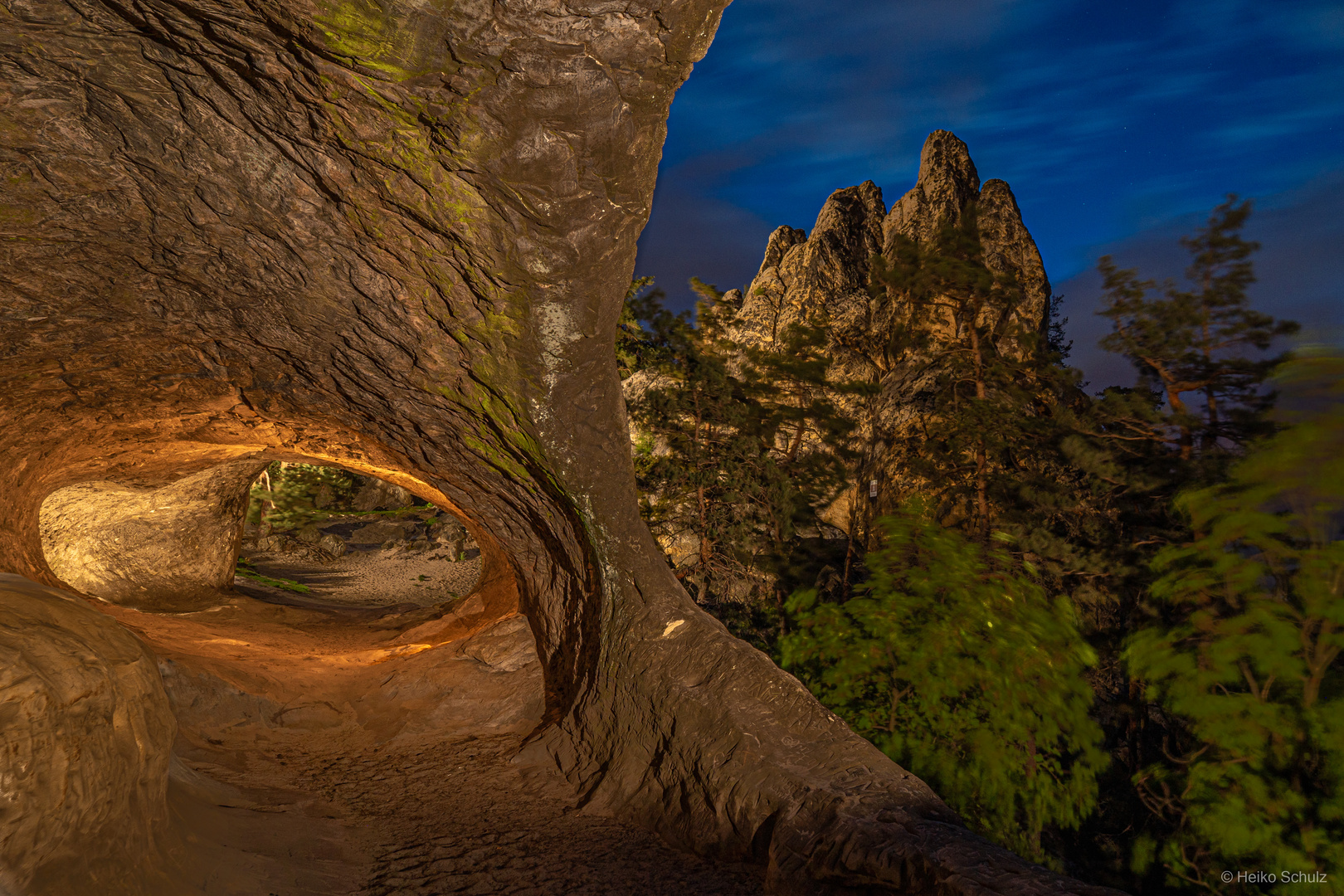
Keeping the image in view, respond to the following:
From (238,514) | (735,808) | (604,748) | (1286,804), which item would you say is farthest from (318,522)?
(1286,804)

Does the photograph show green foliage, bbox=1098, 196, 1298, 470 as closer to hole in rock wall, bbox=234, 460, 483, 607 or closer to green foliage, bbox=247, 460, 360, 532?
hole in rock wall, bbox=234, 460, 483, 607

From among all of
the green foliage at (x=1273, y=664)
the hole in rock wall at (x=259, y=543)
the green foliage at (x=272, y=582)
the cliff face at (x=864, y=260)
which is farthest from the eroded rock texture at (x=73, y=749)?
the cliff face at (x=864, y=260)

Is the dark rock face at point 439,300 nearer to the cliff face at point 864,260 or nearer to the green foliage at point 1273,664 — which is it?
the green foliage at point 1273,664

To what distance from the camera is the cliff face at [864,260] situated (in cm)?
3052

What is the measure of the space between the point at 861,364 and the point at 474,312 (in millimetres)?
30162

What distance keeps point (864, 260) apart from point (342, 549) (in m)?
30.5

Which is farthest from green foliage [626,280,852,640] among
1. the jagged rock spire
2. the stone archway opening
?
the jagged rock spire

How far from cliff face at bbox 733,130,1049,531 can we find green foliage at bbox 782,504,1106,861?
17535mm

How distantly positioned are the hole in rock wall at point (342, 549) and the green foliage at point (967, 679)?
13.1 meters

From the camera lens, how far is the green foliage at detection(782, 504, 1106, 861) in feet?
20.3

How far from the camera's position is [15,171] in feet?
13.1

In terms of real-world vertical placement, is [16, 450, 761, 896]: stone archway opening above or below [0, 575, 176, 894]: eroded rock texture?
below

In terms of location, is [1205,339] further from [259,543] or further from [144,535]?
[259,543]

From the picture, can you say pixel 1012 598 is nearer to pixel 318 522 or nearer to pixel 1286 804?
pixel 1286 804
